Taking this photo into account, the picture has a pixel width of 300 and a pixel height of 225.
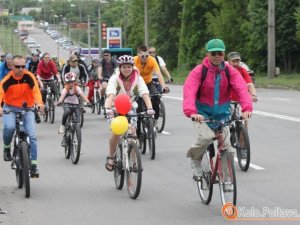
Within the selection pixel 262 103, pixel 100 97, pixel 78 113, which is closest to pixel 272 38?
pixel 262 103

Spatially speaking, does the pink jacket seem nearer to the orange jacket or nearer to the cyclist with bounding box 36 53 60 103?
the orange jacket

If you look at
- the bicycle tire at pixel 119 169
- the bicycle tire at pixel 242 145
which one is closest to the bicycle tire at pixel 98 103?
the bicycle tire at pixel 242 145

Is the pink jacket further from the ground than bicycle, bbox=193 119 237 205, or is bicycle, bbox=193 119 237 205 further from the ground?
the pink jacket

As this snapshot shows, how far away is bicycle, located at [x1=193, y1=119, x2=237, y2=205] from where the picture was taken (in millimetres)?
8914

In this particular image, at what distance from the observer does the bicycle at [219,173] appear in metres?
8.91

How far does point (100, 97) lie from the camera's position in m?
25.2

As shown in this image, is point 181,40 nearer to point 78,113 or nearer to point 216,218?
point 78,113

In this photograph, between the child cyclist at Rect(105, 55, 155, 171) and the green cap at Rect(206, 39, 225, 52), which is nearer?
the green cap at Rect(206, 39, 225, 52)

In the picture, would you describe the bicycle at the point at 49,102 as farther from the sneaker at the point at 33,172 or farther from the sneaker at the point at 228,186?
the sneaker at the point at 228,186

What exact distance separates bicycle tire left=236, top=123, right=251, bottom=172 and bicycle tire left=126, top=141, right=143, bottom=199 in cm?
245

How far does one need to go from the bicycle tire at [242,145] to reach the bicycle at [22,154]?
10.5 feet

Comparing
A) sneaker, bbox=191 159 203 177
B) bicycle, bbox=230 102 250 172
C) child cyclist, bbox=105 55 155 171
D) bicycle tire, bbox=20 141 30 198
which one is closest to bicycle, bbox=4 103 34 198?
bicycle tire, bbox=20 141 30 198

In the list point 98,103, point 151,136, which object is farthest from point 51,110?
point 151,136

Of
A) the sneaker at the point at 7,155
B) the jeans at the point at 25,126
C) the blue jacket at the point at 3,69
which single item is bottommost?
the sneaker at the point at 7,155
